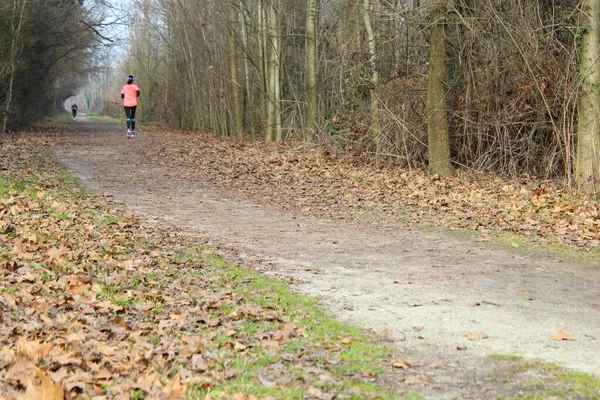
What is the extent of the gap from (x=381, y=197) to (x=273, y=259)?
5.17 meters

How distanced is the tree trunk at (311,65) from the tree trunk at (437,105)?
628cm

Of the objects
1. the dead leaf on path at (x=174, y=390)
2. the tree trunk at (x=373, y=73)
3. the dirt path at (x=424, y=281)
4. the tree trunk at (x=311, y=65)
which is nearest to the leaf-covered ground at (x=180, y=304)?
the dead leaf on path at (x=174, y=390)

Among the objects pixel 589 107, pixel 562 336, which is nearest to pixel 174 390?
pixel 562 336

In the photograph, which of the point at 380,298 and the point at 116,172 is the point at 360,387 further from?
the point at 116,172

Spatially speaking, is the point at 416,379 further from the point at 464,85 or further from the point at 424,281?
the point at 464,85

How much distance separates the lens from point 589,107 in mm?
12484

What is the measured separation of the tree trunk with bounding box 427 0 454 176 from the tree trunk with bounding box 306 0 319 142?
628 cm

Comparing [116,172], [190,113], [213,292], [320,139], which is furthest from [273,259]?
[190,113]

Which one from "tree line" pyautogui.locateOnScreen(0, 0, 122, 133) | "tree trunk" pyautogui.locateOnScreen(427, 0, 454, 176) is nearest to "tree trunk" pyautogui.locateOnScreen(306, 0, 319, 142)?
"tree trunk" pyautogui.locateOnScreen(427, 0, 454, 176)

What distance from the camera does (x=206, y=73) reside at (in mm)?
36906

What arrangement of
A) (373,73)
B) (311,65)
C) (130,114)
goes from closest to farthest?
1. (373,73)
2. (311,65)
3. (130,114)

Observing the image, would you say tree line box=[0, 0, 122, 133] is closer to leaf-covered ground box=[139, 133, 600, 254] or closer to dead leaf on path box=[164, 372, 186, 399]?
leaf-covered ground box=[139, 133, 600, 254]

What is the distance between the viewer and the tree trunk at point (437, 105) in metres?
15.0

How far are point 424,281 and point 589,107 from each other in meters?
7.08
